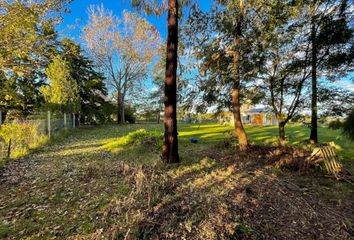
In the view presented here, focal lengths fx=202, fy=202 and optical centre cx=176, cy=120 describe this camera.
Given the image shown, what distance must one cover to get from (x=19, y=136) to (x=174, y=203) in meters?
5.94

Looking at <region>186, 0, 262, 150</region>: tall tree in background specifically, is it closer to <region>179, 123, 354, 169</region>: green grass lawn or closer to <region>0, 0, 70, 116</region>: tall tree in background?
<region>179, 123, 354, 169</region>: green grass lawn

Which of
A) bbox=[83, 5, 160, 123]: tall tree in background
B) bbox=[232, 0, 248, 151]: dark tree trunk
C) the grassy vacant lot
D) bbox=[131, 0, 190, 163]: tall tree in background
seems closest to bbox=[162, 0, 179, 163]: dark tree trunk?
bbox=[131, 0, 190, 163]: tall tree in background

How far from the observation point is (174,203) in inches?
114

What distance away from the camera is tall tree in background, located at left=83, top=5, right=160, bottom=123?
62.0 feet

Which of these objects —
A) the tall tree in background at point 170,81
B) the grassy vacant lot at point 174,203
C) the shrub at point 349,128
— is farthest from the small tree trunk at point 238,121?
the shrub at point 349,128

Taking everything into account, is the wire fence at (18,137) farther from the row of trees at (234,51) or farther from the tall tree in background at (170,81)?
the tall tree in background at (170,81)

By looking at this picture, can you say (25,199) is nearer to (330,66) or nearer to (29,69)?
(29,69)

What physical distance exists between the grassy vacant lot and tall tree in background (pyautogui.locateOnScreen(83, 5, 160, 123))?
1511 cm

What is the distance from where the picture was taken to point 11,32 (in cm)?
429

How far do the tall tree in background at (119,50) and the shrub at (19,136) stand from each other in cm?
1245

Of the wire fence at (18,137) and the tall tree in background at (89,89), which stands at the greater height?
the tall tree in background at (89,89)

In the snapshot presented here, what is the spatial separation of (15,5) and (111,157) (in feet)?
13.7

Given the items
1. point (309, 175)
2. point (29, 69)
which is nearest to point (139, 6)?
point (29, 69)

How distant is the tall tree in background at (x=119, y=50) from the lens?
62.0 ft
